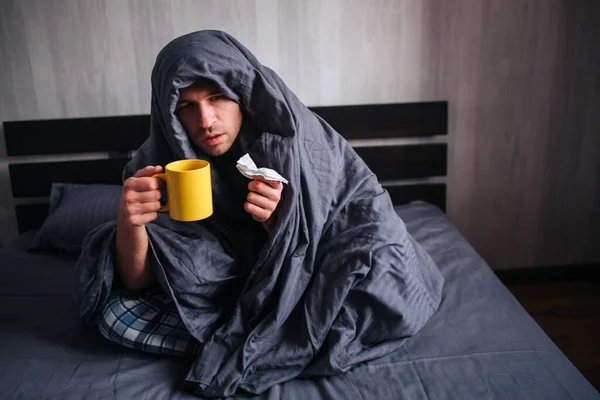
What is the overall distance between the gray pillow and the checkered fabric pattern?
693 millimetres

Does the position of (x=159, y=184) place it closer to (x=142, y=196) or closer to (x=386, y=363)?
(x=142, y=196)

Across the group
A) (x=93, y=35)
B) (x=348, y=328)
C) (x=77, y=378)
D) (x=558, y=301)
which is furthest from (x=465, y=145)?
(x=77, y=378)

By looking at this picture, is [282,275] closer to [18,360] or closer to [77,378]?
[77,378]

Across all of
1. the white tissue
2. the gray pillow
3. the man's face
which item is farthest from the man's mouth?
the gray pillow

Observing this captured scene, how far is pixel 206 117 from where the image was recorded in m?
1.24

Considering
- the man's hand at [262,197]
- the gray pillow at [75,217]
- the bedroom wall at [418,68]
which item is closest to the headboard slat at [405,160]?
the bedroom wall at [418,68]

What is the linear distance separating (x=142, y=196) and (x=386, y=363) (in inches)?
27.0

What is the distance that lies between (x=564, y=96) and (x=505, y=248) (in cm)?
73

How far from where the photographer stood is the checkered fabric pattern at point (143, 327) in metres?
1.31

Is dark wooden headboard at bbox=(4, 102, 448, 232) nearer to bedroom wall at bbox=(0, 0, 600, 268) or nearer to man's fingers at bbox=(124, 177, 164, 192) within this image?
bedroom wall at bbox=(0, 0, 600, 268)

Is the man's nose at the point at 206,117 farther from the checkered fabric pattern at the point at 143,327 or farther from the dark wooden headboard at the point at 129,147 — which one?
the dark wooden headboard at the point at 129,147

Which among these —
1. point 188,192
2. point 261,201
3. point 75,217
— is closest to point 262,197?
point 261,201

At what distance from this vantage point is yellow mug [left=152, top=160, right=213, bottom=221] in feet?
3.39

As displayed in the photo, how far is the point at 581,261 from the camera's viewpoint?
2592 mm
